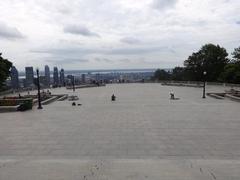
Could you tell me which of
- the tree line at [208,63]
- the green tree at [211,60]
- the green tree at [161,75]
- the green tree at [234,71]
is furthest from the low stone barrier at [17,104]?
the green tree at [161,75]

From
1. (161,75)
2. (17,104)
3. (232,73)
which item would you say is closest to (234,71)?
(232,73)

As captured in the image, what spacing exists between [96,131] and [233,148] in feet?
18.7

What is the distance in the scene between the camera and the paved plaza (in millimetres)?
8297

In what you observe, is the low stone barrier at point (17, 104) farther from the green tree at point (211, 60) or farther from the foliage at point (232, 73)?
the green tree at point (211, 60)

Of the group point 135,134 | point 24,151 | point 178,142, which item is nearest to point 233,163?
→ point 178,142

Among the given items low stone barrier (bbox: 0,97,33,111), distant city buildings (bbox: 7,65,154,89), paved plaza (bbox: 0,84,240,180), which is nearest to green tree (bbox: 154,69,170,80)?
distant city buildings (bbox: 7,65,154,89)

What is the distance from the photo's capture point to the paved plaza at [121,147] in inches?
327

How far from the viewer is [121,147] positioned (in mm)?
11906

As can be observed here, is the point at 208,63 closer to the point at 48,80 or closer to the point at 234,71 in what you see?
the point at 234,71

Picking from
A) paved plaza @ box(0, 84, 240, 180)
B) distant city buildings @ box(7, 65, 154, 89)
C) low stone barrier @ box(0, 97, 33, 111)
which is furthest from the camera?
distant city buildings @ box(7, 65, 154, 89)

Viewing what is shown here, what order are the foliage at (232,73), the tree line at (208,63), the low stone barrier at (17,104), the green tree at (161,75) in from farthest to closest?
the green tree at (161,75) < the tree line at (208,63) < the foliage at (232,73) < the low stone barrier at (17,104)

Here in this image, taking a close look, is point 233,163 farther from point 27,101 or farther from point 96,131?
point 27,101

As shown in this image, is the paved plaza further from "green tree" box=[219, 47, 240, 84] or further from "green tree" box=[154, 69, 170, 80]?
"green tree" box=[154, 69, 170, 80]

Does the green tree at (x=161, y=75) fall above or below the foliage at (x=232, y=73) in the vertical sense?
below
